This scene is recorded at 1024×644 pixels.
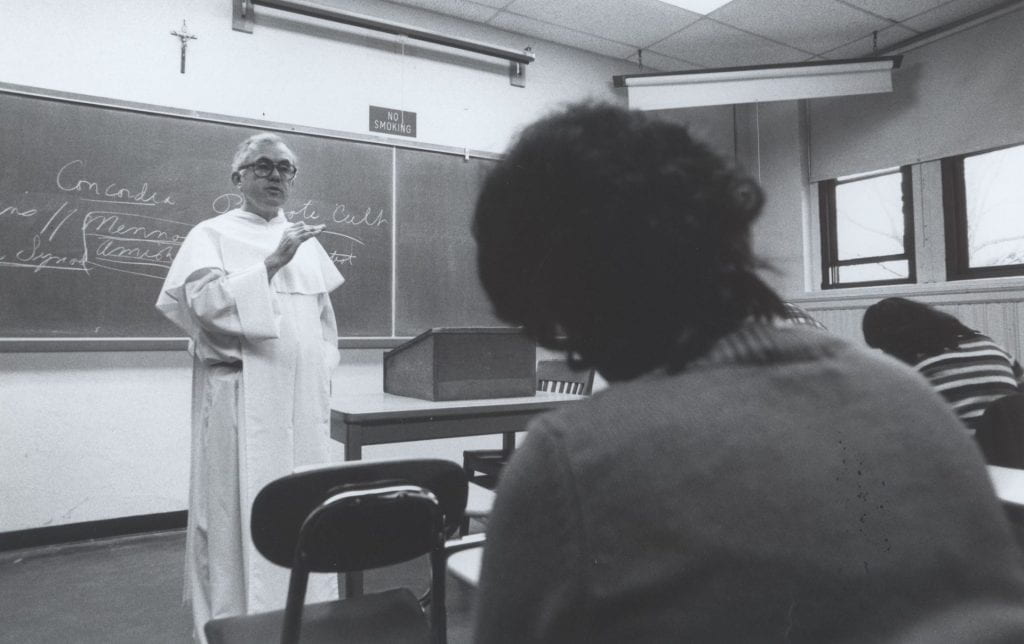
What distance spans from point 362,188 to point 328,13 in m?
0.95

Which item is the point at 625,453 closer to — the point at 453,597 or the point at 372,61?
the point at 453,597

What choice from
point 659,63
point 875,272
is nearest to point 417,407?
point 659,63

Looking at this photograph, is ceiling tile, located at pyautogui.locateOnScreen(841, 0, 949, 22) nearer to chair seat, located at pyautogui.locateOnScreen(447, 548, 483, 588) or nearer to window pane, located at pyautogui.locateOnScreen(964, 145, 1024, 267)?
window pane, located at pyautogui.locateOnScreen(964, 145, 1024, 267)

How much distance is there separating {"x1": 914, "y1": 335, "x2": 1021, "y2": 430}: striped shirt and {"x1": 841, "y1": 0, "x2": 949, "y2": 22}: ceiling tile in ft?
9.13

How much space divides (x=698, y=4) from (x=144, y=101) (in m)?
3.13

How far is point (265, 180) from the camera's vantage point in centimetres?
214

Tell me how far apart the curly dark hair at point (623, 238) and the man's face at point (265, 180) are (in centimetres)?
170

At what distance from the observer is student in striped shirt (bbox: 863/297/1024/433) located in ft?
6.34

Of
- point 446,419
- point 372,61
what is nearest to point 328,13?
point 372,61

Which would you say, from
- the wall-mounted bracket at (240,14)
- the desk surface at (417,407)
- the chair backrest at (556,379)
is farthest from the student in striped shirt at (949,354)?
the wall-mounted bracket at (240,14)

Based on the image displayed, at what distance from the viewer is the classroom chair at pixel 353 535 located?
115 cm

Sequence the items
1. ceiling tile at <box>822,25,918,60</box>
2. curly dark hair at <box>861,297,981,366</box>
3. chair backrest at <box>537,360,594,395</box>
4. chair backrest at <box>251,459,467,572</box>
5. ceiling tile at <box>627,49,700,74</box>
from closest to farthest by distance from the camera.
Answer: chair backrest at <box>251,459,467,572</box> → curly dark hair at <box>861,297,981,366</box> → chair backrest at <box>537,360,594,395</box> → ceiling tile at <box>822,25,918,60</box> → ceiling tile at <box>627,49,700,74</box>

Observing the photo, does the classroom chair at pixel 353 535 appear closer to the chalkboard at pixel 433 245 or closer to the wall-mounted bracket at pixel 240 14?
the chalkboard at pixel 433 245

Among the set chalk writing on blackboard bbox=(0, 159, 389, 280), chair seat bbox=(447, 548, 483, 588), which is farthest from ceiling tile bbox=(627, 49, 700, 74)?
chair seat bbox=(447, 548, 483, 588)
